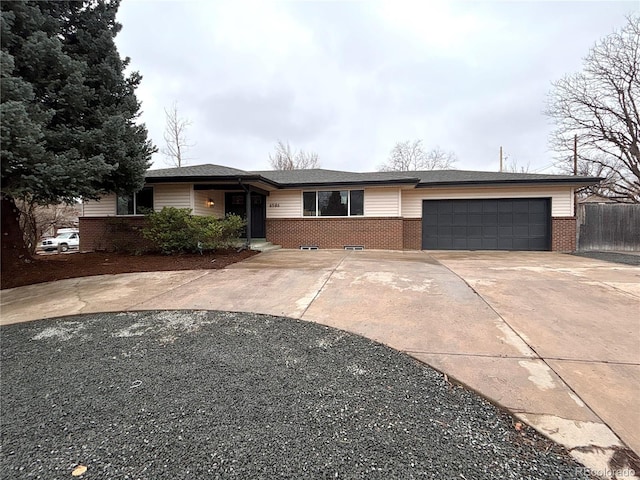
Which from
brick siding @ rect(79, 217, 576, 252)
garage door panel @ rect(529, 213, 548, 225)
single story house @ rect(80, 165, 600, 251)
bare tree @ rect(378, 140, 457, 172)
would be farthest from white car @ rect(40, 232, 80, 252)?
bare tree @ rect(378, 140, 457, 172)

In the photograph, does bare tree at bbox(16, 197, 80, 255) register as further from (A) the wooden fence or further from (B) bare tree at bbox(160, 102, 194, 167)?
(A) the wooden fence

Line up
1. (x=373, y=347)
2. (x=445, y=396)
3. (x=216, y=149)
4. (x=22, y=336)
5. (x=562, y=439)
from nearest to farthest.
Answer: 1. (x=562, y=439)
2. (x=445, y=396)
3. (x=373, y=347)
4. (x=22, y=336)
5. (x=216, y=149)

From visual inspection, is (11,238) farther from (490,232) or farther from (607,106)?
(607,106)

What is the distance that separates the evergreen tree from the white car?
11.9m

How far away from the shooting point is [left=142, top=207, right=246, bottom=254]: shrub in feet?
29.3

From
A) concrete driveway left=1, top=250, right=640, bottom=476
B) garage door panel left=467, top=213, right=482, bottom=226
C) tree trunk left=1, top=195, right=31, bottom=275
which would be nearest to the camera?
concrete driveway left=1, top=250, right=640, bottom=476

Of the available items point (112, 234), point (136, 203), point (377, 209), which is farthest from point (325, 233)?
point (112, 234)

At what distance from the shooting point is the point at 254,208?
1279cm

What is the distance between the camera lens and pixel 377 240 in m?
11.8

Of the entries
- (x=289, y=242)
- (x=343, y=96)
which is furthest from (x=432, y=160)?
(x=289, y=242)

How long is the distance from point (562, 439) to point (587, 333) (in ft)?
6.88

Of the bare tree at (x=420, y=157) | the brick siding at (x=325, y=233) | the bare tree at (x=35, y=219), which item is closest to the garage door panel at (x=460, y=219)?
the brick siding at (x=325, y=233)

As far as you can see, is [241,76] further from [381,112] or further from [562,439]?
[562,439]

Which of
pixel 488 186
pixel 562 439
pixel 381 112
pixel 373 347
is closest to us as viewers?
pixel 562 439
